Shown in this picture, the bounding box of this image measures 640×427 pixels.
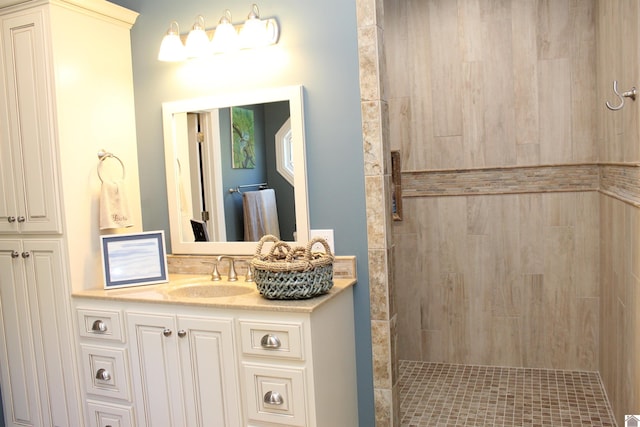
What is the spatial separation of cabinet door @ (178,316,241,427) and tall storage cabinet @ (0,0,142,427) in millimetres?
643

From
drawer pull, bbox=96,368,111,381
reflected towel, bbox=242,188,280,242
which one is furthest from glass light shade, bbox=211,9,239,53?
drawer pull, bbox=96,368,111,381

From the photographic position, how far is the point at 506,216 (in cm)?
360

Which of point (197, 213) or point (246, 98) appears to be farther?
point (197, 213)

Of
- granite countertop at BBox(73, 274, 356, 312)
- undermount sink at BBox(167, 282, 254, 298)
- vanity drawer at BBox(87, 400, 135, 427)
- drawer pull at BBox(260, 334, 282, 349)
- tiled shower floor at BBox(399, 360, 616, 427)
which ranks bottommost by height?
tiled shower floor at BBox(399, 360, 616, 427)

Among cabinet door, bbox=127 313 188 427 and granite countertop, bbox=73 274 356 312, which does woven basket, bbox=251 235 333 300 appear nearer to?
A: granite countertop, bbox=73 274 356 312

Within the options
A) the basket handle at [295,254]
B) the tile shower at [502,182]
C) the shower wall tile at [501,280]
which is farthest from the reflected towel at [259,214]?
the shower wall tile at [501,280]

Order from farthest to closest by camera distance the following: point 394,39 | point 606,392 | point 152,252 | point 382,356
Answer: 1. point 394,39
2. point 606,392
3. point 152,252
4. point 382,356

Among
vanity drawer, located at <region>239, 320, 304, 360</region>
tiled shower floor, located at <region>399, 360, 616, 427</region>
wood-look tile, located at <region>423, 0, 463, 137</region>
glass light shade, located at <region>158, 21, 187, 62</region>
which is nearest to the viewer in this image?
vanity drawer, located at <region>239, 320, 304, 360</region>

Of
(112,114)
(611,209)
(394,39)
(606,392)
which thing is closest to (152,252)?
(112,114)

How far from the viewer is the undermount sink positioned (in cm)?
264

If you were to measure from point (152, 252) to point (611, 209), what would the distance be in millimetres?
2345

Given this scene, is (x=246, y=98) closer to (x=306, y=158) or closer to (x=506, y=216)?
(x=306, y=158)

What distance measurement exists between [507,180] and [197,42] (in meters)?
2.07

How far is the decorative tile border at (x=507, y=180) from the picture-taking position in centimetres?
341
